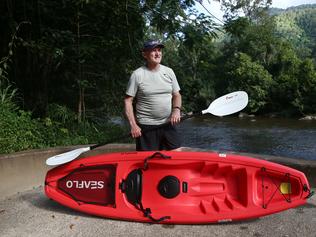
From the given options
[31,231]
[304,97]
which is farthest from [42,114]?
[304,97]

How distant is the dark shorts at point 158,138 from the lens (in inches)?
137

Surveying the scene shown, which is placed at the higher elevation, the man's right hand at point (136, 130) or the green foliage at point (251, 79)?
the man's right hand at point (136, 130)

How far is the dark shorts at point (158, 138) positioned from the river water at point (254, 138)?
29.0 feet

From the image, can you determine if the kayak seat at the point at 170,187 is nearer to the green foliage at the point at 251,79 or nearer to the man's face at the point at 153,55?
the man's face at the point at 153,55

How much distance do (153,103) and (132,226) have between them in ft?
3.18

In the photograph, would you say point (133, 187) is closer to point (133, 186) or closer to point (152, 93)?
point (133, 186)

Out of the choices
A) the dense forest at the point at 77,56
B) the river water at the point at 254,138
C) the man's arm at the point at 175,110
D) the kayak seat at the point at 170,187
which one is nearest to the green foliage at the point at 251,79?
the river water at the point at 254,138

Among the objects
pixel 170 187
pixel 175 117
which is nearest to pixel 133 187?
pixel 170 187

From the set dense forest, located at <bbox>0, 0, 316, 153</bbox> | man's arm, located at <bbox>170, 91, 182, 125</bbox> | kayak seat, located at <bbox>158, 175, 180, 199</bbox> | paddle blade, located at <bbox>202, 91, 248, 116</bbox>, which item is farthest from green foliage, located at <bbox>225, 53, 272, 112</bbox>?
kayak seat, located at <bbox>158, 175, 180, 199</bbox>

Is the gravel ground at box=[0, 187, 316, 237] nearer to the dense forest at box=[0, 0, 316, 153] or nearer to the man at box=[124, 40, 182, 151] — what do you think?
the man at box=[124, 40, 182, 151]

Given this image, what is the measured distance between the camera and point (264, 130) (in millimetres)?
20703

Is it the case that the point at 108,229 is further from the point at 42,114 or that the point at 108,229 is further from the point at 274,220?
the point at 42,114

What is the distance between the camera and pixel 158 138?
3.51 metres

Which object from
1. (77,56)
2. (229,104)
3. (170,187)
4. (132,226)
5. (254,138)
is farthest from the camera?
(254,138)
